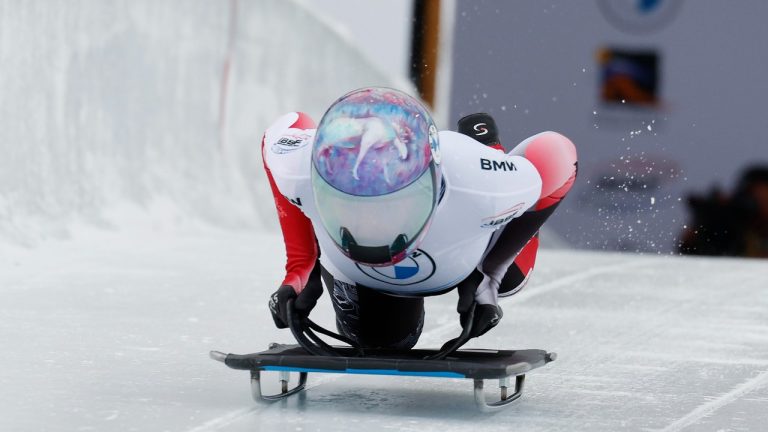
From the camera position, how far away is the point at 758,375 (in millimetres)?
4465

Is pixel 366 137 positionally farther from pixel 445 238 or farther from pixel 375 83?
pixel 375 83

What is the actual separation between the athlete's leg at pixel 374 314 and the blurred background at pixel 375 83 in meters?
3.16

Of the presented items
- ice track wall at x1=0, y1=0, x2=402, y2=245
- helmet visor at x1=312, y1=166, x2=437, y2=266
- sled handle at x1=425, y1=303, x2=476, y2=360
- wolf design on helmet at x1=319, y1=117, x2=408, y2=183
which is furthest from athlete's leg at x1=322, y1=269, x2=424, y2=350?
ice track wall at x1=0, y1=0, x2=402, y2=245

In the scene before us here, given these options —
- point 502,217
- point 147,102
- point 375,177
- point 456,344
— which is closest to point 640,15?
point 147,102

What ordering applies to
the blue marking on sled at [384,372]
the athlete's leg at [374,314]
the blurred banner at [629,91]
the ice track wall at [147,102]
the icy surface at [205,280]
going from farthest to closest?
the blurred banner at [629,91] < the ice track wall at [147,102] < the athlete's leg at [374,314] < the icy surface at [205,280] < the blue marking on sled at [384,372]

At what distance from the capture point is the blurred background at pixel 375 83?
26.5ft

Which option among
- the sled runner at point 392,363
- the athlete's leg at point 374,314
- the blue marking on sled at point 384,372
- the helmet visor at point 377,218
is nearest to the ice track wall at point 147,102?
the athlete's leg at point 374,314

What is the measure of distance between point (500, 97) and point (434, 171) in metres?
11.1

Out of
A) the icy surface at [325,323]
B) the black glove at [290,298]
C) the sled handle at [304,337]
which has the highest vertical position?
the black glove at [290,298]

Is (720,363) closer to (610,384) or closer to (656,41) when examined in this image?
(610,384)

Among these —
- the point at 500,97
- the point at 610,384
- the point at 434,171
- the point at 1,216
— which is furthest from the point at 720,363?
the point at 500,97

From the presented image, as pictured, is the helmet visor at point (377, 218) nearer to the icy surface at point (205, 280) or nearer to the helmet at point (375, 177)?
the helmet at point (375, 177)

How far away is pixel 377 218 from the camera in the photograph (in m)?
3.40

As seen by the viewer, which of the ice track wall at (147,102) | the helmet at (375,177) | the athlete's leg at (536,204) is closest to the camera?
→ the helmet at (375,177)
